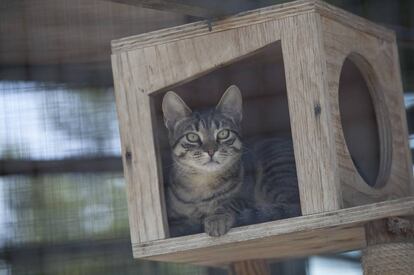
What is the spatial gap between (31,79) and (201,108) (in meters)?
0.46

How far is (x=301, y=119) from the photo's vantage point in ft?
6.63

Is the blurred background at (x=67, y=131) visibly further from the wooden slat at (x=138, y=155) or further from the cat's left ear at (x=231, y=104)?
the wooden slat at (x=138, y=155)

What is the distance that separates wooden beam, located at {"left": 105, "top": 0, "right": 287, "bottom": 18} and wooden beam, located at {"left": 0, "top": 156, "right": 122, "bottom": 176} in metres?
0.73

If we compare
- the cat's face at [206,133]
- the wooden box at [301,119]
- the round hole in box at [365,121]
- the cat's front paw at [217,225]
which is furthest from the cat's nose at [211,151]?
the round hole in box at [365,121]

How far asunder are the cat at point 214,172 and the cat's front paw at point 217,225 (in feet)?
0.43

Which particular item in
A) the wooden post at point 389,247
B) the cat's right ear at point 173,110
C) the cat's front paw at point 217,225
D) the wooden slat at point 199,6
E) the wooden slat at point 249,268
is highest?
the wooden slat at point 199,6

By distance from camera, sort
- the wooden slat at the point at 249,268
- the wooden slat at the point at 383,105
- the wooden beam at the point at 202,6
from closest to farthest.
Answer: the wooden beam at the point at 202,6 < the wooden slat at the point at 383,105 < the wooden slat at the point at 249,268

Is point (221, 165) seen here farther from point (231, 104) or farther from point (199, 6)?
point (199, 6)

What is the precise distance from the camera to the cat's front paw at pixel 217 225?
1975 mm

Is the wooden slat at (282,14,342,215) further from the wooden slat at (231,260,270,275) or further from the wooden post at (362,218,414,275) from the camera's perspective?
the wooden slat at (231,260,270,275)

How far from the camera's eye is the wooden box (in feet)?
6.51

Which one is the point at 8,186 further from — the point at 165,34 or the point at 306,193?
the point at 306,193

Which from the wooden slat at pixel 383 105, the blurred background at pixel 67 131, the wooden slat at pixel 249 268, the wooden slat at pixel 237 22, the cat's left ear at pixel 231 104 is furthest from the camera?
the blurred background at pixel 67 131

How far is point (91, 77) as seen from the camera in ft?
8.88
